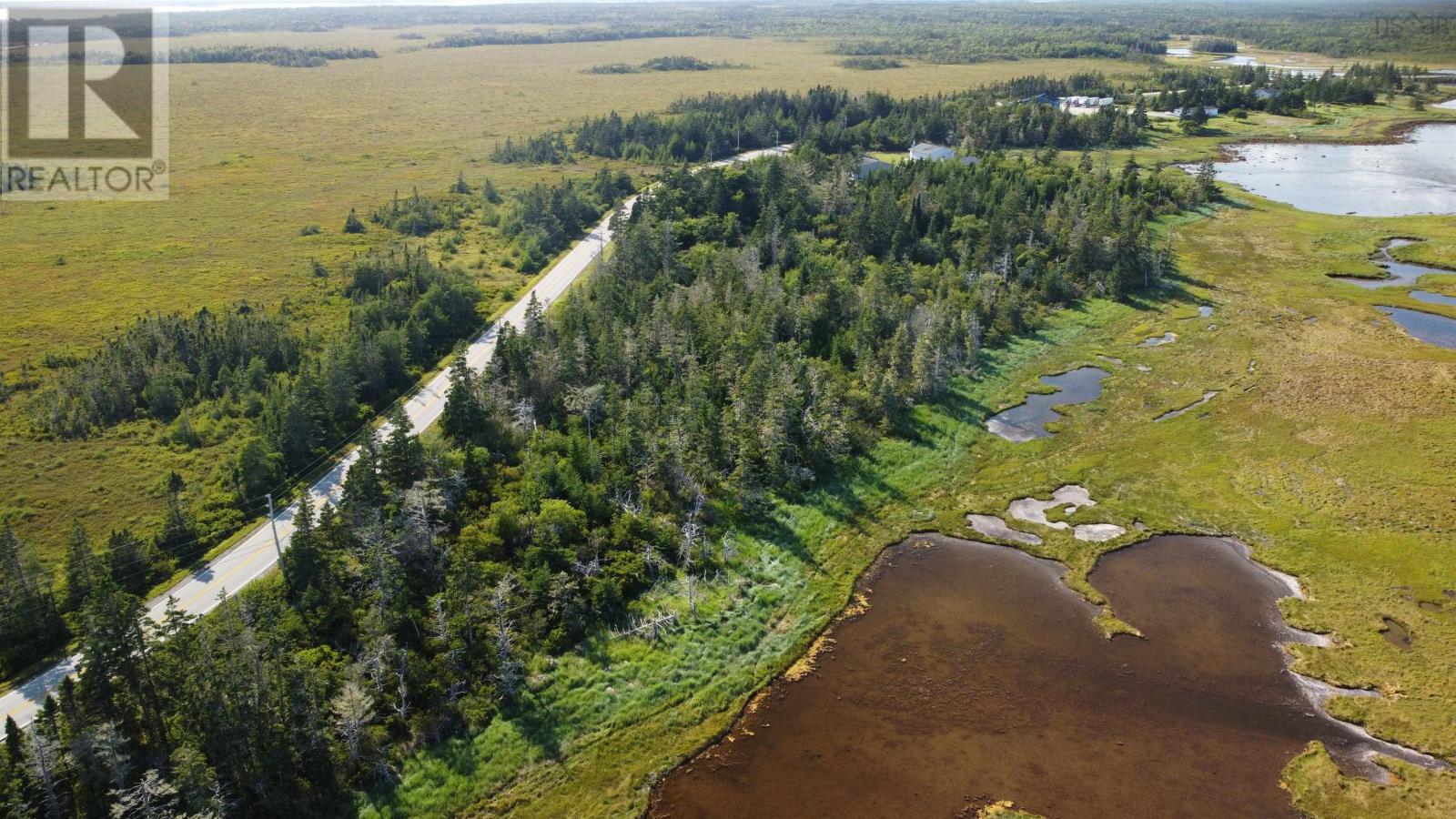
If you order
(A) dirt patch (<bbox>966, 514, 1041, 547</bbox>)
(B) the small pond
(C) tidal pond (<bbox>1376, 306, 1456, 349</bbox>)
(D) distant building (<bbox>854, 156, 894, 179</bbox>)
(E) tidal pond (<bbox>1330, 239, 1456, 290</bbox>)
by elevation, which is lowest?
(A) dirt patch (<bbox>966, 514, 1041, 547</bbox>)

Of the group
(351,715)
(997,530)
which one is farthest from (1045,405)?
(351,715)

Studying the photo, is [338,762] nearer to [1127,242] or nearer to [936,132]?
[1127,242]

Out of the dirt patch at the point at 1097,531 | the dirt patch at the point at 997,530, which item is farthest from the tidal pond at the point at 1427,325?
the dirt patch at the point at 997,530

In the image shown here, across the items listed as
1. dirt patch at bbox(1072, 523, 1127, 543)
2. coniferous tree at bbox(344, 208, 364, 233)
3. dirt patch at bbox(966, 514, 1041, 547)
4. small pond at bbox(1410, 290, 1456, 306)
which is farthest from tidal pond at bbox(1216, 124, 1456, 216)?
coniferous tree at bbox(344, 208, 364, 233)

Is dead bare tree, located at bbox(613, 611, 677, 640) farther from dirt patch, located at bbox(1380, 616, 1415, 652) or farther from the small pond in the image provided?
the small pond

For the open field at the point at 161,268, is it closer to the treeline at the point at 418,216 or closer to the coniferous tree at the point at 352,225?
the coniferous tree at the point at 352,225
